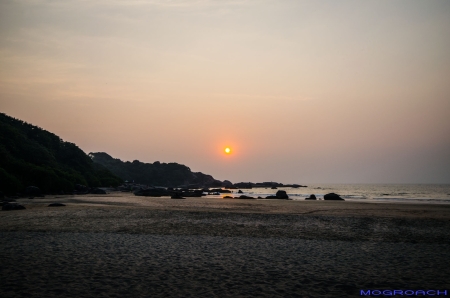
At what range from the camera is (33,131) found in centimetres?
9219

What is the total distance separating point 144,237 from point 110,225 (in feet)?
17.0

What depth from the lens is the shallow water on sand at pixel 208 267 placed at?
27.1 feet

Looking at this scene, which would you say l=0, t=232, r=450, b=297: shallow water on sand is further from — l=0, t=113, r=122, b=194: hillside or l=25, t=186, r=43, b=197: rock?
l=0, t=113, r=122, b=194: hillside

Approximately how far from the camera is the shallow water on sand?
27.1 ft

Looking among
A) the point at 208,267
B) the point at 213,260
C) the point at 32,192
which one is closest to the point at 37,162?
the point at 32,192

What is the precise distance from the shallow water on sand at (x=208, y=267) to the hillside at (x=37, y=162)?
153 ft

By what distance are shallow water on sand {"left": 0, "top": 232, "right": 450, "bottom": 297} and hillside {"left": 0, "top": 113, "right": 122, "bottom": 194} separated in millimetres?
46749

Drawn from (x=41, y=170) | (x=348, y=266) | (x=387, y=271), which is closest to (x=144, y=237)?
(x=348, y=266)

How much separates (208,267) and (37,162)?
72.8 meters

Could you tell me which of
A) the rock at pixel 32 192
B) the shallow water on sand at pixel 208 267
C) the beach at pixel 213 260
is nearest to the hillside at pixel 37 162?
the rock at pixel 32 192

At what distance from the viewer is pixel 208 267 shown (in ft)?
35.1

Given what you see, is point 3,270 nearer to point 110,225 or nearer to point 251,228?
point 110,225

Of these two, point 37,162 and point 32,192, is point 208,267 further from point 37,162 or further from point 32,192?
point 37,162

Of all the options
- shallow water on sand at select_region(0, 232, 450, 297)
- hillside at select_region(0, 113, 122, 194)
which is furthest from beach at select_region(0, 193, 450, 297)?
hillside at select_region(0, 113, 122, 194)
